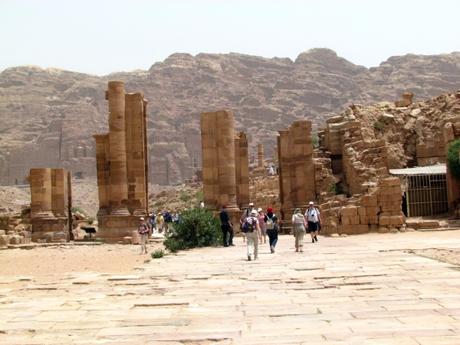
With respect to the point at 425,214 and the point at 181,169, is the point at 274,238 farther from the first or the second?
the point at 181,169

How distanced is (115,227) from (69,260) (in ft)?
26.1

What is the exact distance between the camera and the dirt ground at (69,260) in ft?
58.0

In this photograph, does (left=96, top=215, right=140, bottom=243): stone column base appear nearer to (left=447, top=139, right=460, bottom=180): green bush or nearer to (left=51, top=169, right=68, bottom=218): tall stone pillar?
(left=51, top=169, right=68, bottom=218): tall stone pillar

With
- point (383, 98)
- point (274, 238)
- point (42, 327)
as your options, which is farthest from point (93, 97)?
point (42, 327)

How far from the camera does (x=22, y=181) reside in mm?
116562

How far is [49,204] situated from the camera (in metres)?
34.2

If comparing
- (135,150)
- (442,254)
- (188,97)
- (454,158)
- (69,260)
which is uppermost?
(188,97)

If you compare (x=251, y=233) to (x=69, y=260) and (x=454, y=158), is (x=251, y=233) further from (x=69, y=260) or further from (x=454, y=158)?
(x=454, y=158)

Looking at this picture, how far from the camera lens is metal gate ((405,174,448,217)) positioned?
29219 millimetres

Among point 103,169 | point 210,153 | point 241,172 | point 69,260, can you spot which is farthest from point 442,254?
point 103,169

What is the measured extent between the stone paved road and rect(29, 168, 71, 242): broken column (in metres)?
19.6

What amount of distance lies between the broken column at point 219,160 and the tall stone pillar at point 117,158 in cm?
360

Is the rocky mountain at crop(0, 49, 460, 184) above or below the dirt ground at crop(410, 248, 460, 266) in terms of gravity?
above

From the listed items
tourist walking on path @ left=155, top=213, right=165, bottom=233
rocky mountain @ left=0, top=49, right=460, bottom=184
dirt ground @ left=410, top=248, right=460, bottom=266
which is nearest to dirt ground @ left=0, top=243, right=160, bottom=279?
dirt ground @ left=410, top=248, right=460, bottom=266
